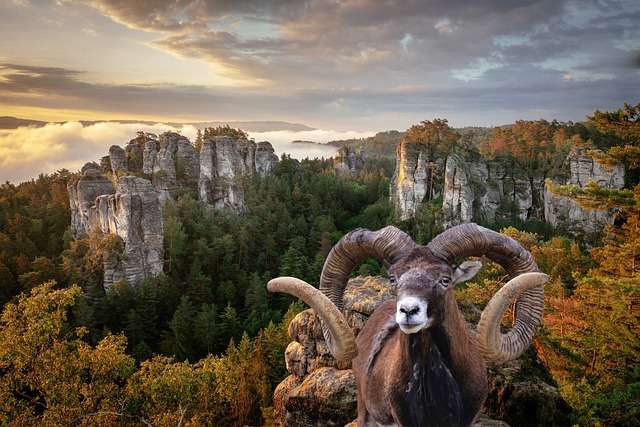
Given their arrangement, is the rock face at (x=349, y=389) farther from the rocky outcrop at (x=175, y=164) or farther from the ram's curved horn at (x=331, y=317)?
the rocky outcrop at (x=175, y=164)

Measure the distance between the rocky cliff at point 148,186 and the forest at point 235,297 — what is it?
7.62ft

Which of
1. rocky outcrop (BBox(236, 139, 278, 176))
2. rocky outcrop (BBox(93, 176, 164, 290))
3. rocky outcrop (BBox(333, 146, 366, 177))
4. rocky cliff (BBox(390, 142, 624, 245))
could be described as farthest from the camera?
rocky outcrop (BBox(333, 146, 366, 177))

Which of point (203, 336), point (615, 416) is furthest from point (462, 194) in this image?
point (615, 416)

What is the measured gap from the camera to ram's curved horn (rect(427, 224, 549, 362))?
13.3ft

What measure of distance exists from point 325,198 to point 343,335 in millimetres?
75483

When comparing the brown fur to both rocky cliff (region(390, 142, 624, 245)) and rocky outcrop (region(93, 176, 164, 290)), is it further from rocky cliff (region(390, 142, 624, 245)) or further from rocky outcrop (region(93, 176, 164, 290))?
rocky cliff (region(390, 142, 624, 245))

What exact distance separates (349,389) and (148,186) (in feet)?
144

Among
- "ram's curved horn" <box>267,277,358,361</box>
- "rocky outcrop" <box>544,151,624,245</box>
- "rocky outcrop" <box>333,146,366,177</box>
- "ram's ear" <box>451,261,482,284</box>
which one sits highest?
"rocky outcrop" <box>333,146,366,177</box>

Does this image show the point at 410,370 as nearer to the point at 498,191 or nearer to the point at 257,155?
the point at 498,191

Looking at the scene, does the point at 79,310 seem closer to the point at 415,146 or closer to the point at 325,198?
the point at 325,198

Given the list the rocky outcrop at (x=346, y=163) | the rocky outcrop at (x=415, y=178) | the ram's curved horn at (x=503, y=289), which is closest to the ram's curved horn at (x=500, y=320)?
the ram's curved horn at (x=503, y=289)

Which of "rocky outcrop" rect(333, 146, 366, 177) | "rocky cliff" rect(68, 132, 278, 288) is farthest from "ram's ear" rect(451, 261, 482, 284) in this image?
"rocky outcrop" rect(333, 146, 366, 177)

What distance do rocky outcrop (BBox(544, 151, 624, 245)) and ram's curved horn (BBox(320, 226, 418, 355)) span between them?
2401 inches

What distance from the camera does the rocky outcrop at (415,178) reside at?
6881 centimetres
